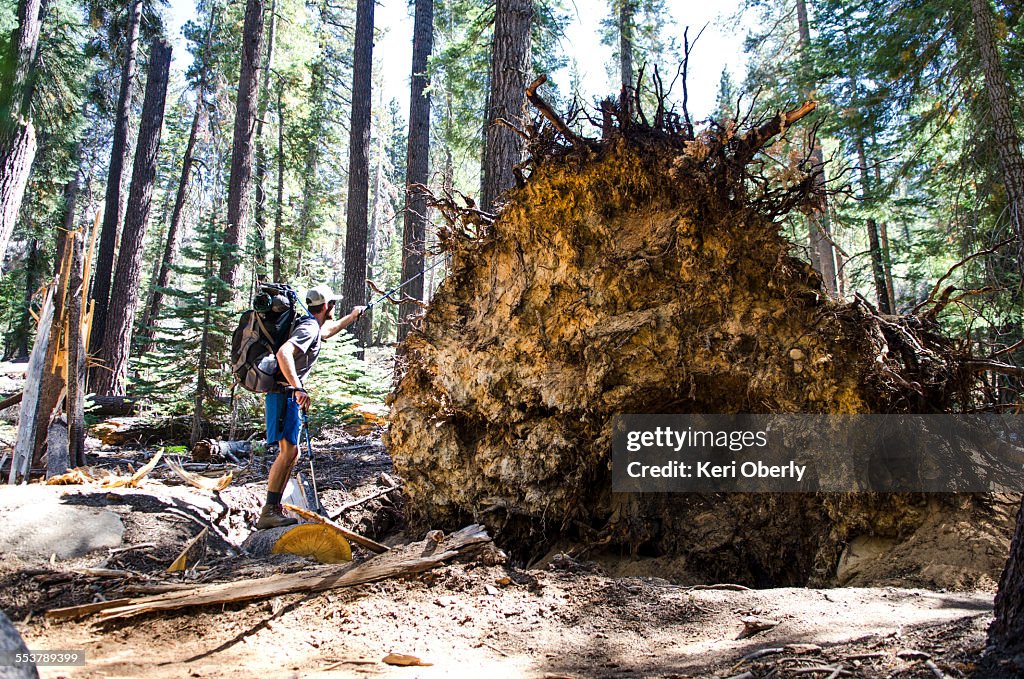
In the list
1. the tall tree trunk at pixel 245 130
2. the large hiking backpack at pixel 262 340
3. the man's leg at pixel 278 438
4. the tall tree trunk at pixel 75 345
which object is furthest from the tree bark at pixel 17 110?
the tall tree trunk at pixel 245 130

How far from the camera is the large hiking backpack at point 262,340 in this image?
5090mm

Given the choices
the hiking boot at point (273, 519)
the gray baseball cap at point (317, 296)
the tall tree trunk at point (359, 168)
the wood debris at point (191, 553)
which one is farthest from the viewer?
the tall tree trunk at point (359, 168)

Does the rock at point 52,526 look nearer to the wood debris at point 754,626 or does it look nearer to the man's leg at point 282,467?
the man's leg at point 282,467

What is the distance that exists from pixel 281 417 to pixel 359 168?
34.2 ft

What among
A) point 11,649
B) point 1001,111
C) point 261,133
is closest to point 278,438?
point 11,649

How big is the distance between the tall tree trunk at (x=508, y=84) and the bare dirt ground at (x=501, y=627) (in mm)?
4883

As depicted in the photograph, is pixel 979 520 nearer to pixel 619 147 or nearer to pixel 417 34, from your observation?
pixel 619 147

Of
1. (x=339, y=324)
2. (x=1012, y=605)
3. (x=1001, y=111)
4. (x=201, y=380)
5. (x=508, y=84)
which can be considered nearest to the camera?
(x=1012, y=605)

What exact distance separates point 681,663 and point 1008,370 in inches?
151

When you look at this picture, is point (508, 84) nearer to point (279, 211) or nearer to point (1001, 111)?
point (1001, 111)

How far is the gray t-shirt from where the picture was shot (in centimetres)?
507

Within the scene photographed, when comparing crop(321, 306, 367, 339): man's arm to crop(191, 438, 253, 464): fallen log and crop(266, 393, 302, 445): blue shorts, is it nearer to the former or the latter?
crop(266, 393, 302, 445): blue shorts

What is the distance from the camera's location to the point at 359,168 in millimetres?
14156

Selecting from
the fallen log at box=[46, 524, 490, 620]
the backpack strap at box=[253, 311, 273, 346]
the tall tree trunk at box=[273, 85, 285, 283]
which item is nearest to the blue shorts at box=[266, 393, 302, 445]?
the backpack strap at box=[253, 311, 273, 346]
